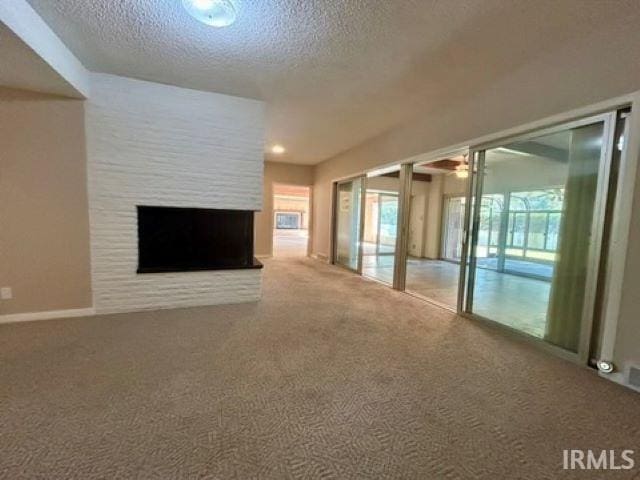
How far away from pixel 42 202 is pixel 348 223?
483 centimetres

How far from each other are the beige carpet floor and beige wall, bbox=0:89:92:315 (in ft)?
1.28

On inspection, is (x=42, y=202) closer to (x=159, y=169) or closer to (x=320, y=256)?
(x=159, y=169)

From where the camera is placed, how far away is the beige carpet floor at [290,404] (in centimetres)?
132

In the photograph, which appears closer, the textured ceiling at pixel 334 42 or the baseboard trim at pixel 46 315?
the textured ceiling at pixel 334 42

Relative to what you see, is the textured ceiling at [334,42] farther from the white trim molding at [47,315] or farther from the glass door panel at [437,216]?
the glass door panel at [437,216]

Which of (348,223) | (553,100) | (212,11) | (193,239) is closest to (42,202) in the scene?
(193,239)

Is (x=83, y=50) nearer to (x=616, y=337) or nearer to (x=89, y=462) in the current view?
(x=89, y=462)

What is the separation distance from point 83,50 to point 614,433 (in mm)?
4609

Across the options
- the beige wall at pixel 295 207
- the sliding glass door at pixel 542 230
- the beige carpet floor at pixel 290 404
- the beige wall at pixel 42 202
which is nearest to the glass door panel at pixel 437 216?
the sliding glass door at pixel 542 230

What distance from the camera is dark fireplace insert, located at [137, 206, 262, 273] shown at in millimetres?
3322

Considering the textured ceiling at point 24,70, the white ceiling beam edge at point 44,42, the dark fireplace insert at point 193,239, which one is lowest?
the dark fireplace insert at point 193,239

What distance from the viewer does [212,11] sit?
79.4 inches

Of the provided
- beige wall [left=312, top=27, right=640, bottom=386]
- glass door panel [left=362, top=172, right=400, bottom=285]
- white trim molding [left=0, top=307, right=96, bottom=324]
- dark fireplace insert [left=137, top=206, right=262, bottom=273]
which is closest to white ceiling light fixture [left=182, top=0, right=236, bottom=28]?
dark fireplace insert [left=137, top=206, right=262, bottom=273]

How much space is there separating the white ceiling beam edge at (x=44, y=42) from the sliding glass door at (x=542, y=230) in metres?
3.90
